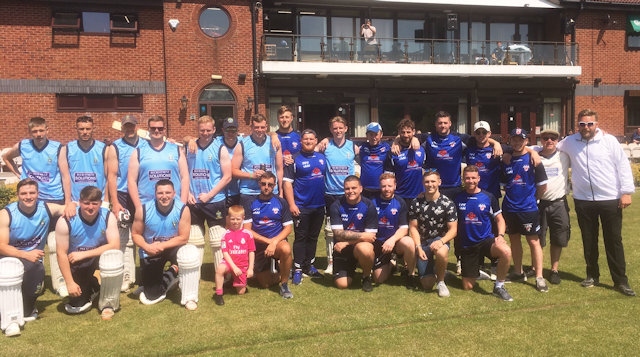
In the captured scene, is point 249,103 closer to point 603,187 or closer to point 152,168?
point 152,168

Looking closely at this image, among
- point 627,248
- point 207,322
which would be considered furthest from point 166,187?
point 627,248

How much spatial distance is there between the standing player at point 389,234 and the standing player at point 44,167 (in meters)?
3.80

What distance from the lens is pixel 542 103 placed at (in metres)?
21.7

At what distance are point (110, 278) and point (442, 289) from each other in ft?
11.9

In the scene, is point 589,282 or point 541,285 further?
point 589,282

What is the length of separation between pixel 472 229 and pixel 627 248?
334 centimetres

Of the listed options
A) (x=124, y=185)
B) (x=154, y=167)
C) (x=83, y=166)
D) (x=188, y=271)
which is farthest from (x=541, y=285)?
(x=83, y=166)

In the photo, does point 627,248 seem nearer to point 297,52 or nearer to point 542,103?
point 297,52

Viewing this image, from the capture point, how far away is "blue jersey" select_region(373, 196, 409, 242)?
19.2 ft

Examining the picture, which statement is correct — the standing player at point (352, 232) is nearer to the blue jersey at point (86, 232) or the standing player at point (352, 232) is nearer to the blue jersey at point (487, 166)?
the blue jersey at point (487, 166)

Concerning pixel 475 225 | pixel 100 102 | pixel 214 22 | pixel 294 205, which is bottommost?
pixel 475 225

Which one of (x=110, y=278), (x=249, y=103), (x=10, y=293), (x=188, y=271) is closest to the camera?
(x=10, y=293)

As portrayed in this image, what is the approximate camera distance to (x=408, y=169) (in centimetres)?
629

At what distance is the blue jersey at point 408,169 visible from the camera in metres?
6.26
